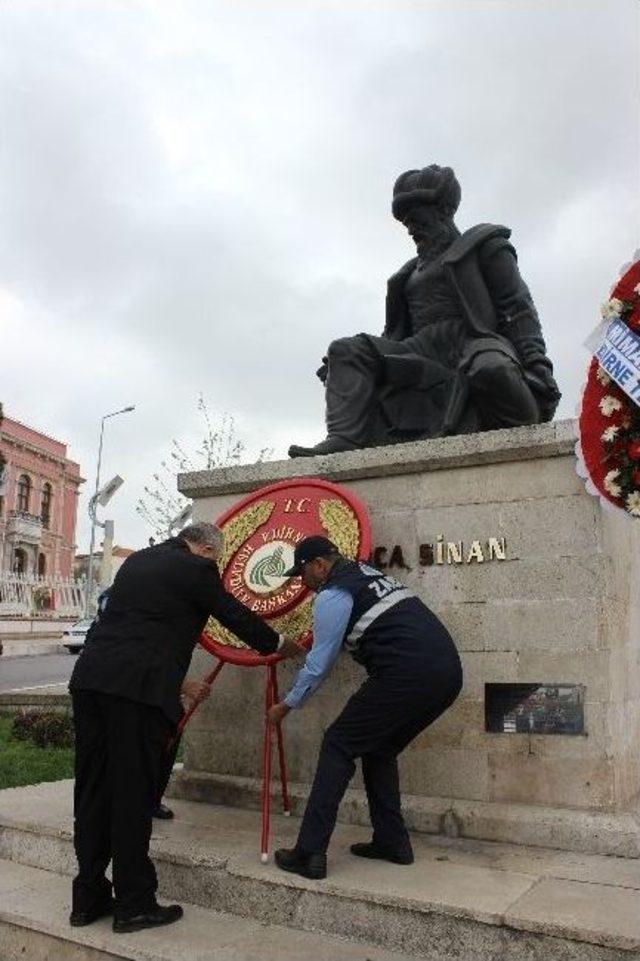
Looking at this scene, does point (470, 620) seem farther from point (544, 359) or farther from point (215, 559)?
point (544, 359)

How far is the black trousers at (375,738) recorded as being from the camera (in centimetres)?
375

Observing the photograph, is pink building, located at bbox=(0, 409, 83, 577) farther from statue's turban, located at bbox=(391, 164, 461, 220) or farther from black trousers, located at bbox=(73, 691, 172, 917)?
black trousers, located at bbox=(73, 691, 172, 917)

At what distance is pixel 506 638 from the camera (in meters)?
4.50

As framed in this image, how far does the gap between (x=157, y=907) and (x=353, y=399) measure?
3.45 m

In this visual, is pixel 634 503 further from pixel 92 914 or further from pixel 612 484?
pixel 92 914

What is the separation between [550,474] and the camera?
456 centimetres

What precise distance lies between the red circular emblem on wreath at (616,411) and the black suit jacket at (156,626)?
5.78ft

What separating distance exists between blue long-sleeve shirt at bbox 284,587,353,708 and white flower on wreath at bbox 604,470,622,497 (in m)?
1.32

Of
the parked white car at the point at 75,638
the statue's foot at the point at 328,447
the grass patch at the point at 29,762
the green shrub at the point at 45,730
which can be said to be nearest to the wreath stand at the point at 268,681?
the statue's foot at the point at 328,447

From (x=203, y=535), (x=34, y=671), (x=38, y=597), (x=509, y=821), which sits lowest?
(x=34, y=671)

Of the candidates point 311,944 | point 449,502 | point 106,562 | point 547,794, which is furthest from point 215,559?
point 106,562

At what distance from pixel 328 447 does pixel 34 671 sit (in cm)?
1811

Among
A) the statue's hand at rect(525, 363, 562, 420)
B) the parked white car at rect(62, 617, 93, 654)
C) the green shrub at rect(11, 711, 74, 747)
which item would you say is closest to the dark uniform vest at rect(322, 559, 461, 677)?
the statue's hand at rect(525, 363, 562, 420)

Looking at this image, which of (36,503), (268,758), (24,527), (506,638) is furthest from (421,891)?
(36,503)
